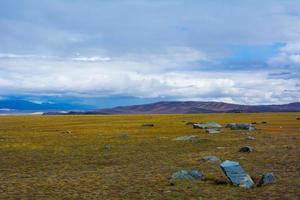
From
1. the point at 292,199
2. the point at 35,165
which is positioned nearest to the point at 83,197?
the point at 292,199

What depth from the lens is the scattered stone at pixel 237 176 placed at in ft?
74.1

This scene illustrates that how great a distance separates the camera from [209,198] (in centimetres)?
2042

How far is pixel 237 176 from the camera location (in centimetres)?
2325

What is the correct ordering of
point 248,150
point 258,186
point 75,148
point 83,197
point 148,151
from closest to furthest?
point 83,197 < point 258,186 < point 248,150 < point 148,151 < point 75,148

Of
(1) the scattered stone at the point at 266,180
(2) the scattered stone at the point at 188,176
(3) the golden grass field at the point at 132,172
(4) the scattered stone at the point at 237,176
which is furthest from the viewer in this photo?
(2) the scattered stone at the point at 188,176

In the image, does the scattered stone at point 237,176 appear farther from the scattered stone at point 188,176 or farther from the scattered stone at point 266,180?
the scattered stone at point 188,176

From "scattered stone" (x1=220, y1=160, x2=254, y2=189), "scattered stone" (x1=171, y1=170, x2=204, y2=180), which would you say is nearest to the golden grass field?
"scattered stone" (x1=220, y1=160, x2=254, y2=189)

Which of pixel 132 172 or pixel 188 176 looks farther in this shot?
pixel 132 172

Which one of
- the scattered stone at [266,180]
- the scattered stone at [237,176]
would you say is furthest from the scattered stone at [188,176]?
the scattered stone at [266,180]

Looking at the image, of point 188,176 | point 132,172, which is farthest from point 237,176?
point 132,172

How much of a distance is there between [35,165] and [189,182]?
14116 millimetres

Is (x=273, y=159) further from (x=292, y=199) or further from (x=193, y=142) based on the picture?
(x=193, y=142)

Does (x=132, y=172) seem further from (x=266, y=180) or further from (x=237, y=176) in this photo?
(x=266, y=180)

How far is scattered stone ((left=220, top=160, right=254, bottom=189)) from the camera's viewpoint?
74.1 ft
